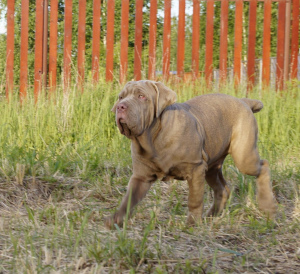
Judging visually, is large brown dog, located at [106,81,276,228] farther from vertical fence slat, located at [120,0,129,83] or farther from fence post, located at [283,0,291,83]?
fence post, located at [283,0,291,83]

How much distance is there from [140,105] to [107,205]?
1080 mm

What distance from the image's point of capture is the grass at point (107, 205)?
253 centimetres

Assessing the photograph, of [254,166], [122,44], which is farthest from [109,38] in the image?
[254,166]

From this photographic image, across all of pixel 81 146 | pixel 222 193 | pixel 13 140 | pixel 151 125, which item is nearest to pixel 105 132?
pixel 81 146

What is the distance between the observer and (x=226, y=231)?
3250mm

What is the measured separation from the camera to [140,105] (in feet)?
10.5

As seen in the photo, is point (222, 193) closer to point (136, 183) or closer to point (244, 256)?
point (136, 183)

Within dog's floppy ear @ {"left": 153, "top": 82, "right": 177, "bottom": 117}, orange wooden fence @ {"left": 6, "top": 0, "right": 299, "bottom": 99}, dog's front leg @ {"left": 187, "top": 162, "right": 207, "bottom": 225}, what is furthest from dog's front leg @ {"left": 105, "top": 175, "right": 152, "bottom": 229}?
orange wooden fence @ {"left": 6, "top": 0, "right": 299, "bottom": 99}

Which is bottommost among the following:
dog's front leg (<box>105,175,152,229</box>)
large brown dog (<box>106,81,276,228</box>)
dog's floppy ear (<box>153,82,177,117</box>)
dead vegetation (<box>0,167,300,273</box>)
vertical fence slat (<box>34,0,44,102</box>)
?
dead vegetation (<box>0,167,300,273</box>)

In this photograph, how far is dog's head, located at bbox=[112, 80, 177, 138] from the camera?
3088 millimetres

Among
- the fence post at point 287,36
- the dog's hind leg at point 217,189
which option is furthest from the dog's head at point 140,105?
the fence post at point 287,36

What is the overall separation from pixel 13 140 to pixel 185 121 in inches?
97.8

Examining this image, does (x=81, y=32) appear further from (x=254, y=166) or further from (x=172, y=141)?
(x=172, y=141)

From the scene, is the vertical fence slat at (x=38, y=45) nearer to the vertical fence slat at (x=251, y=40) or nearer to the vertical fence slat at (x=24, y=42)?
the vertical fence slat at (x=24, y=42)
